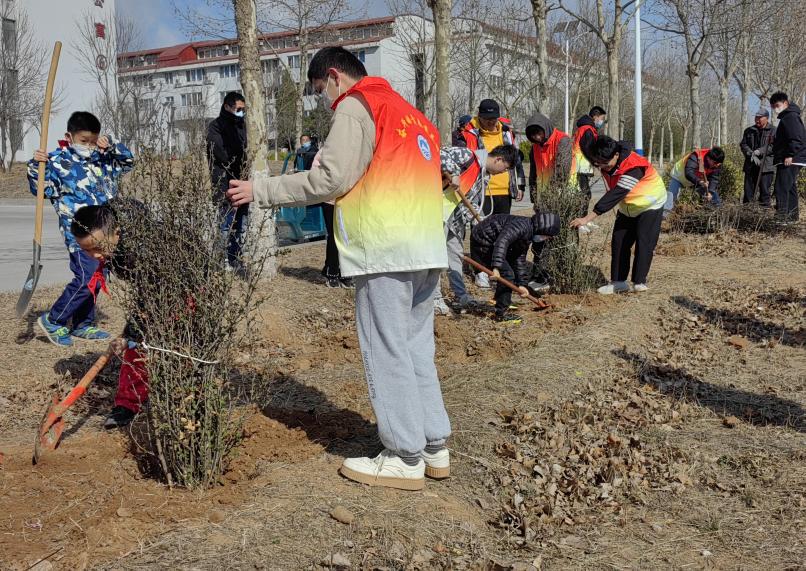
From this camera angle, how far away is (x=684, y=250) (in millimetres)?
10375

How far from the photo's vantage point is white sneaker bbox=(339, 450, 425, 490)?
3.44 metres

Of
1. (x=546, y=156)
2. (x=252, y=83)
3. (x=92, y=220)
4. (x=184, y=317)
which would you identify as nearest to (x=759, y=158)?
(x=546, y=156)

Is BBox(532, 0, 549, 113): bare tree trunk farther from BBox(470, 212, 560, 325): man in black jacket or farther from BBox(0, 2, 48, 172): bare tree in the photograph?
BBox(0, 2, 48, 172): bare tree

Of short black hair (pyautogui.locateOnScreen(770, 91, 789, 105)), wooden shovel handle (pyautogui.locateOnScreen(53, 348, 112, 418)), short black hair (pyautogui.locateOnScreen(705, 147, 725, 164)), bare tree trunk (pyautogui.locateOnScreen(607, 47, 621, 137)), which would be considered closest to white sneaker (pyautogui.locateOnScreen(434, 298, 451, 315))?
wooden shovel handle (pyautogui.locateOnScreen(53, 348, 112, 418))

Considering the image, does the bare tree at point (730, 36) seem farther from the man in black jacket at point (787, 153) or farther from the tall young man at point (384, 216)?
the tall young man at point (384, 216)

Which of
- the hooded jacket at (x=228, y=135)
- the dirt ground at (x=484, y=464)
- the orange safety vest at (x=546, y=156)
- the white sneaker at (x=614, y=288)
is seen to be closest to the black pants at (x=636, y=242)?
the white sneaker at (x=614, y=288)

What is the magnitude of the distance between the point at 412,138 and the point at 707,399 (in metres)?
3.12

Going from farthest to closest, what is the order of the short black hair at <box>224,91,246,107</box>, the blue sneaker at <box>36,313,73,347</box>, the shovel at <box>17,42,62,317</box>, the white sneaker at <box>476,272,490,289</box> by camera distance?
the white sneaker at <box>476,272,490,289</box>
the short black hair at <box>224,91,246,107</box>
the blue sneaker at <box>36,313,73,347</box>
the shovel at <box>17,42,62,317</box>

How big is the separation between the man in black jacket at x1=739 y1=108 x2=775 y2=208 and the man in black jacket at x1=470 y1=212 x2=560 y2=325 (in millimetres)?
5940

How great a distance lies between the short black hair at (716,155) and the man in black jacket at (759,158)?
535 mm

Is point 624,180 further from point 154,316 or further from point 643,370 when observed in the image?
point 154,316

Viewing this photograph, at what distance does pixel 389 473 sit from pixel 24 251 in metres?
10.2

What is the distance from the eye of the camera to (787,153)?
11.0 metres

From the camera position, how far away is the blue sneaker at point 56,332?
5797 mm
